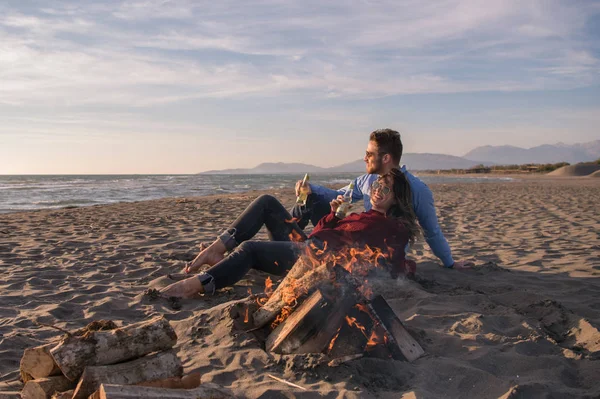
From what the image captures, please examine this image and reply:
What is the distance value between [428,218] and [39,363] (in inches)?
150

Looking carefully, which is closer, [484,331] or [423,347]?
[423,347]

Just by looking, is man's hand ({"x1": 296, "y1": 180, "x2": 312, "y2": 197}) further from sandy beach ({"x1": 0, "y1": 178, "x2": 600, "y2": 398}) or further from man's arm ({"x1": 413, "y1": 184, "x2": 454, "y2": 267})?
man's arm ({"x1": 413, "y1": 184, "x2": 454, "y2": 267})

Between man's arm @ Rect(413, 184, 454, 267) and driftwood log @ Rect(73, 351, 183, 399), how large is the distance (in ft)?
10.2

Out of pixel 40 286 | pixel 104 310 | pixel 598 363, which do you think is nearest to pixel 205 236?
pixel 40 286

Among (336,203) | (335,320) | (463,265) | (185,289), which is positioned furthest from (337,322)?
A: (463,265)

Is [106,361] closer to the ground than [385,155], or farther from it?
closer to the ground

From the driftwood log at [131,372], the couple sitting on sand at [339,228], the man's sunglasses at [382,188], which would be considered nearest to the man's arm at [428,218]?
the couple sitting on sand at [339,228]

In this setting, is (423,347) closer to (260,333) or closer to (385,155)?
(260,333)

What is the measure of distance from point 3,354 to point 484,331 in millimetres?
3736

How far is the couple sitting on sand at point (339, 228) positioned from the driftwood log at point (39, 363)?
190 cm

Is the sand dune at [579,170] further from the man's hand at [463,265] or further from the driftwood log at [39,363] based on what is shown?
the driftwood log at [39,363]

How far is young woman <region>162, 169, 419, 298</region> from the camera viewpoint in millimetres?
3902

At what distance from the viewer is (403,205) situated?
3992 mm

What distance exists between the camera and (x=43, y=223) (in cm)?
1040
